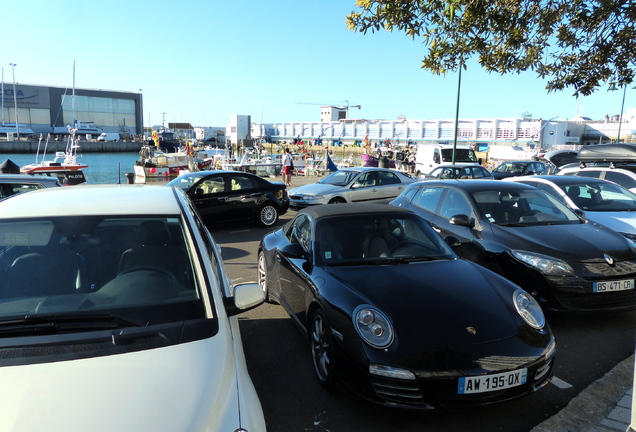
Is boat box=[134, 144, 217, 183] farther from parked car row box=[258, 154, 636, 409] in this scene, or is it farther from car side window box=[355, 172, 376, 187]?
parked car row box=[258, 154, 636, 409]

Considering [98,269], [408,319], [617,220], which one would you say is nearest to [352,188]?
[617,220]

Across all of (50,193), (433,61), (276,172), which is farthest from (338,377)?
(276,172)

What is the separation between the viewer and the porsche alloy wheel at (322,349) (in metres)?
3.33

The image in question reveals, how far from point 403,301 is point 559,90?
5682 mm

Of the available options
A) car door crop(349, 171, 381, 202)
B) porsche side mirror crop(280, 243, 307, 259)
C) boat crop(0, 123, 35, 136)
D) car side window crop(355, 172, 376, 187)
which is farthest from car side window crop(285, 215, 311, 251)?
boat crop(0, 123, 35, 136)

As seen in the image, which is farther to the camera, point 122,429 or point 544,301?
point 544,301

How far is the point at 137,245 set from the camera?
9.69ft

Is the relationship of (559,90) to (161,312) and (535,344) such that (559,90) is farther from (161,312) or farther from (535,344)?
(161,312)

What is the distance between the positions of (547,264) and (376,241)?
184 centimetres

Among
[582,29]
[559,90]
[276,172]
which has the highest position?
[582,29]

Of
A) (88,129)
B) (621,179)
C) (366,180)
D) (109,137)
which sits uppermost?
(88,129)

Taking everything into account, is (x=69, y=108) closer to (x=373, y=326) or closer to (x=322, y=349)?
(x=322, y=349)

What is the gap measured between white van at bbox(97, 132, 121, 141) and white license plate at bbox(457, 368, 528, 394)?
97551 mm

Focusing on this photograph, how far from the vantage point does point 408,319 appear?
10.4 feet
